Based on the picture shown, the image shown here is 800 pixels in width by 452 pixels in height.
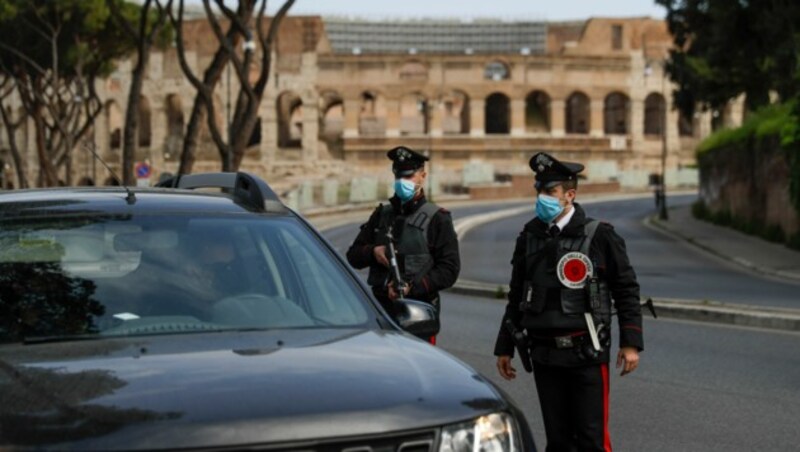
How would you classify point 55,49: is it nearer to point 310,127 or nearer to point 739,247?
point 739,247

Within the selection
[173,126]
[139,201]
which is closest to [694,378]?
[139,201]

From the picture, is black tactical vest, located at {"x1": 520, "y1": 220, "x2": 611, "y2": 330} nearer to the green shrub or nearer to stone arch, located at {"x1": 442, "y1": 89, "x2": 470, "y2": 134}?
the green shrub

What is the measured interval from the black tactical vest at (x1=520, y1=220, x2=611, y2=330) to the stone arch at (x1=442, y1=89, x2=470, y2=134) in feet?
312

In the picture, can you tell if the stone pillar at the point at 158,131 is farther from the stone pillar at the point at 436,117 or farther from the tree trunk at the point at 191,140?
the tree trunk at the point at 191,140

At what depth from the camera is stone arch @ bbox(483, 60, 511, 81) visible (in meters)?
101

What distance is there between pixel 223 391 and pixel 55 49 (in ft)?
181

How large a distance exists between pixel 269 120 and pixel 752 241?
6102 cm

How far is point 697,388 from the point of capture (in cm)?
1180

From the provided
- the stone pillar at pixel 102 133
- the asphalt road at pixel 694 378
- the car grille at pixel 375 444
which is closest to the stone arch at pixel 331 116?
the stone pillar at pixel 102 133

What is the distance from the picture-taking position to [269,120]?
320ft

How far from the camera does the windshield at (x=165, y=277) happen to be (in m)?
5.43

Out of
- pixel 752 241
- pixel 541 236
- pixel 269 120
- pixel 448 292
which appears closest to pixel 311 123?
pixel 269 120

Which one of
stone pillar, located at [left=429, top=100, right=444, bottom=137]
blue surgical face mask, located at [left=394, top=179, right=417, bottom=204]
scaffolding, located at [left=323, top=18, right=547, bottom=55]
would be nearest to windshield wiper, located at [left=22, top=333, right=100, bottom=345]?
blue surgical face mask, located at [left=394, top=179, right=417, bottom=204]

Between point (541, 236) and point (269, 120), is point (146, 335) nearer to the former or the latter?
point (541, 236)
